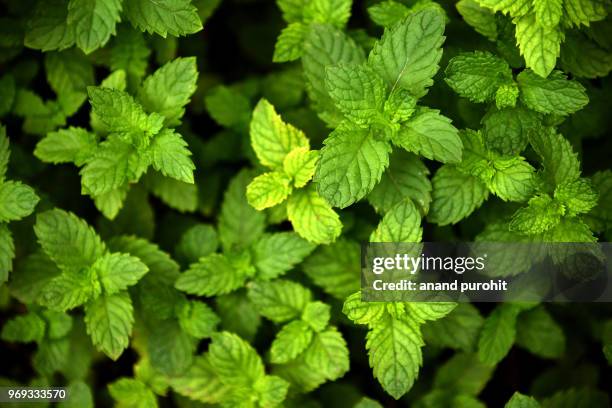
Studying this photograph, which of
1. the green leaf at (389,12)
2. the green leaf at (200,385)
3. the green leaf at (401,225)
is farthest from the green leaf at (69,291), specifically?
the green leaf at (389,12)

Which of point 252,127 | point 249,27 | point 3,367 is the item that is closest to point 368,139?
point 252,127

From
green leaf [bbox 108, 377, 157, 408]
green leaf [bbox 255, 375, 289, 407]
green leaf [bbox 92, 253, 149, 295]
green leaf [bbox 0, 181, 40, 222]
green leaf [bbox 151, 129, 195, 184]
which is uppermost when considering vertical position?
green leaf [bbox 151, 129, 195, 184]

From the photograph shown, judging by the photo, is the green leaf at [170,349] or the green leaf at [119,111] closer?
the green leaf at [119,111]

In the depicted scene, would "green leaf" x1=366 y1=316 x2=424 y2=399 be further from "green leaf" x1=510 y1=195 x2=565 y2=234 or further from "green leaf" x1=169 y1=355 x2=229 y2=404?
"green leaf" x1=169 y1=355 x2=229 y2=404

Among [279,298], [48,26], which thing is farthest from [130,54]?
[279,298]

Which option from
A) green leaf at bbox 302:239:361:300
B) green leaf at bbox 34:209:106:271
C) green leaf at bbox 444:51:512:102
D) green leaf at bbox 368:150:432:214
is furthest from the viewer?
green leaf at bbox 302:239:361:300

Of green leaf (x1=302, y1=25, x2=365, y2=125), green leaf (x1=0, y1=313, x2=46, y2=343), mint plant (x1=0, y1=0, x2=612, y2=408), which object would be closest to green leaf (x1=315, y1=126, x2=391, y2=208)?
mint plant (x1=0, y1=0, x2=612, y2=408)

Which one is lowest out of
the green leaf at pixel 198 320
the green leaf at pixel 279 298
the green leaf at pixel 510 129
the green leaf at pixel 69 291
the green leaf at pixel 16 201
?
the green leaf at pixel 198 320

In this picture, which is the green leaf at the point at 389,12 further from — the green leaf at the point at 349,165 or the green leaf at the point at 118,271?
the green leaf at the point at 118,271

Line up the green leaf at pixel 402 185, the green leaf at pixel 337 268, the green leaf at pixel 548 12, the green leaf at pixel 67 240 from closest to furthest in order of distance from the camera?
the green leaf at pixel 548 12 < the green leaf at pixel 402 185 < the green leaf at pixel 67 240 < the green leaf at pixel 337 268
